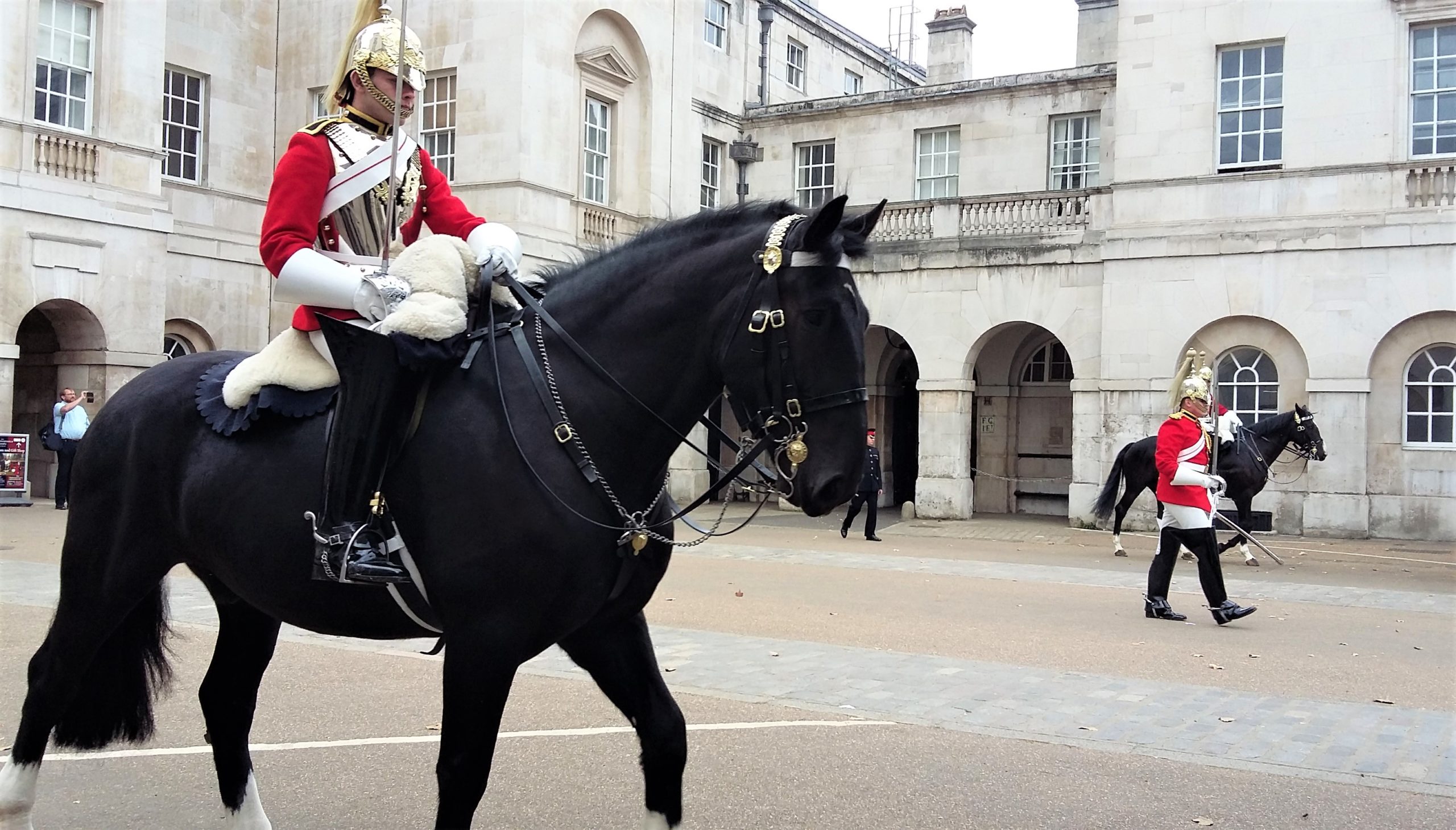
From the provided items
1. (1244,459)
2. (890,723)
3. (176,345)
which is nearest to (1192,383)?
(890,723)

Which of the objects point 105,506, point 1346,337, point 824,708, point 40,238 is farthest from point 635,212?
point 105,506

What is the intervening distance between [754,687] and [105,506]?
4146 millimetres

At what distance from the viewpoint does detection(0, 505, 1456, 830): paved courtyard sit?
500 centimetres

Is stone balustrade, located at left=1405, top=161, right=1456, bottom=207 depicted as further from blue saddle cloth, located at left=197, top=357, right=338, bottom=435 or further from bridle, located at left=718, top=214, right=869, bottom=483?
blue saddle cloth, located at left=197, top=357, right=338, bottom=435

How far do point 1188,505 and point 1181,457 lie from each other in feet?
1.41

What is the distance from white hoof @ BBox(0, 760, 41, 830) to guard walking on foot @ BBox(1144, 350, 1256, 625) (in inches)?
352

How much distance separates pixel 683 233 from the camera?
3885 mm

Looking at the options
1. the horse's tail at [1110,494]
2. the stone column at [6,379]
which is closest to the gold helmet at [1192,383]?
the horse's tail at [1110,494]

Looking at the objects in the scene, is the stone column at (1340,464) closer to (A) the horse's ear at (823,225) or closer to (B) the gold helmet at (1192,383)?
(B) the gold helmet at (1192,383)

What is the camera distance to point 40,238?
19484 mm

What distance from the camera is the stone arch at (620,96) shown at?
25.6 metres

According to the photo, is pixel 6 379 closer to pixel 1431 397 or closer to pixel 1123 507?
pixel 1123 507

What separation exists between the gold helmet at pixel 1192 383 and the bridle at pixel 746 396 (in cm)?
848

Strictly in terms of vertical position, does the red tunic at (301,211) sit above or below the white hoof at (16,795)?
above
